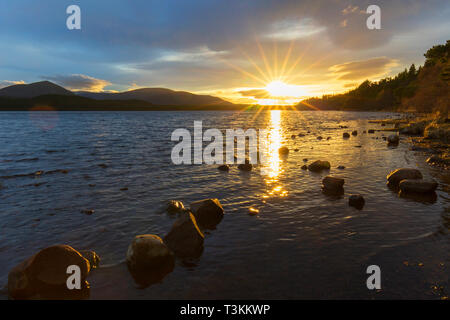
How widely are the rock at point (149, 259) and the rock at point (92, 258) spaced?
1074 millimetres

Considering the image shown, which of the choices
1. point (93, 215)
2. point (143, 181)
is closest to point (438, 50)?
point (143, 181)

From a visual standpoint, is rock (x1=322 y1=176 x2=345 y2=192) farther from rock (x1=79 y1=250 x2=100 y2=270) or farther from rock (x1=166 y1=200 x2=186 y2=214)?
rock (x1=79 y1=250 x2=100 y2=270)

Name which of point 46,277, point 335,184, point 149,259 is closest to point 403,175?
point 335,184

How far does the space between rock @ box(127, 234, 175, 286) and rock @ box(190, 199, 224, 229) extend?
119 inches

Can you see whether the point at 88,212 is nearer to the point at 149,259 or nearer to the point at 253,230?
the point at 149,259

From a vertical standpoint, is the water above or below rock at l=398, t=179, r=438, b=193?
below

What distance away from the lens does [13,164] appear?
76.1 feet

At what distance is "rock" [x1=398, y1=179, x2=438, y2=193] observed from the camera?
13.5 m

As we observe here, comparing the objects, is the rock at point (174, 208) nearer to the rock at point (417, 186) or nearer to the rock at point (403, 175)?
the rock at point (417, 186)

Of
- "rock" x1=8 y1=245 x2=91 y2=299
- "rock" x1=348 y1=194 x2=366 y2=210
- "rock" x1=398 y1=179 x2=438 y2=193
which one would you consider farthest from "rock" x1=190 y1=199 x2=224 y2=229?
"rock" x1=398 y1=179 x2=438 y2=193

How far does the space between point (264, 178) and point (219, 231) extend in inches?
352

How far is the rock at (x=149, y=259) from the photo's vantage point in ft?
23.8

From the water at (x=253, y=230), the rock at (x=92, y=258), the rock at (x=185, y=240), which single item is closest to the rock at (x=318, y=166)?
the water at (x=253, y=230)

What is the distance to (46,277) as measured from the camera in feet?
21.7
